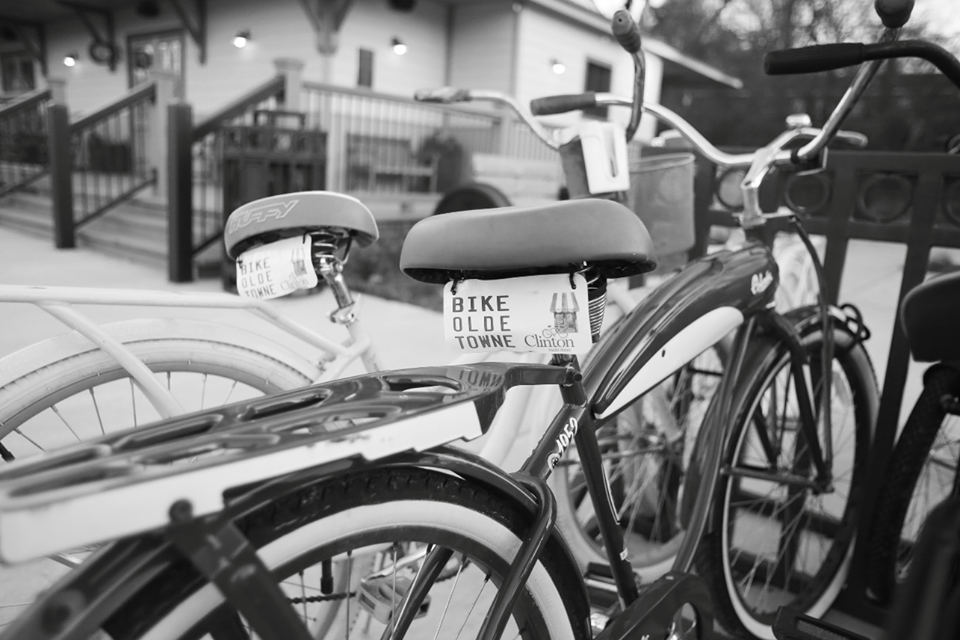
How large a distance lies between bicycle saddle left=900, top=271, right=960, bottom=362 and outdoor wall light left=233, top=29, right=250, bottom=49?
11.2 meters

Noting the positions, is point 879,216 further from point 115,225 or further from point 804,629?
point 115,225

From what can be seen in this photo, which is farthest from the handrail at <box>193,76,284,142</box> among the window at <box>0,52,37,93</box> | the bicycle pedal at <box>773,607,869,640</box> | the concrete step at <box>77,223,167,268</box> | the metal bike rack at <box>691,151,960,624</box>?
the window at <box>0,52,37,93</box>

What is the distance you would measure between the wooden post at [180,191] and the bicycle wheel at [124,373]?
13.1 feet

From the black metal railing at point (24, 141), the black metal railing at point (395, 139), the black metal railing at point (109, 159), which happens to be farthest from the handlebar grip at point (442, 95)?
the black metal railing at point (24, 141)

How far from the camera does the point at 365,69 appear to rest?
1012cm

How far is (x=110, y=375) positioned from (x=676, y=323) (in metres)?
1.09

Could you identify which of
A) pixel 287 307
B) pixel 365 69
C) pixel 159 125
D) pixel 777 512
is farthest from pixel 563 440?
pixel 365 69

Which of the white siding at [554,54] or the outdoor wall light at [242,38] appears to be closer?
the outdoor wall light at [242,38]

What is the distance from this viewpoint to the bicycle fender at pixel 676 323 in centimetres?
124

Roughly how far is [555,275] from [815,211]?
1349 millimetres

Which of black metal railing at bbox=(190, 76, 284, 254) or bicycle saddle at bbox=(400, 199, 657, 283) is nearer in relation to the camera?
bicycle saddle at bbox=(400, 199, 657, 283)

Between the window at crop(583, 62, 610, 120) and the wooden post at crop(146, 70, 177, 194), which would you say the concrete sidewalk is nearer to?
the wooden post at crop(146, 70, 177, 194)

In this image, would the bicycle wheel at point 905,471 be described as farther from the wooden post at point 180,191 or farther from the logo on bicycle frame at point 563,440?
the wooden post at point 180,191

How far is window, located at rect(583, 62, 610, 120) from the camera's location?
43.1 feet
